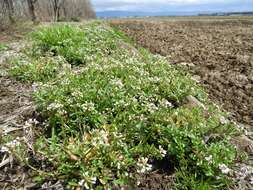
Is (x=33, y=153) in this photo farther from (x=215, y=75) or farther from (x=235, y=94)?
(x=215, y=75)

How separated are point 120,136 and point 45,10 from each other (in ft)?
48.2

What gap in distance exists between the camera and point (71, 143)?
2889 millimetres

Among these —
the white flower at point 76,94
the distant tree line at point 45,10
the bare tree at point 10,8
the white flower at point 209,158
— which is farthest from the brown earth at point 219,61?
the distant tree line at point 45,10

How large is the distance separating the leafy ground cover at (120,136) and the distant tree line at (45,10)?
6.76m

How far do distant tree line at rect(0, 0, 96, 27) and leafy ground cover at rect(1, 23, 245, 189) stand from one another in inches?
266

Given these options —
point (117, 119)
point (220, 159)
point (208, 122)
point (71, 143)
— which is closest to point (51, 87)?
point (117, 119)

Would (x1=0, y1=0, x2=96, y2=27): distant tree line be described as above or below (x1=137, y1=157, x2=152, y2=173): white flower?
below

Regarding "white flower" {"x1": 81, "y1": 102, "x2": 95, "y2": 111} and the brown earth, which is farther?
the brown earth

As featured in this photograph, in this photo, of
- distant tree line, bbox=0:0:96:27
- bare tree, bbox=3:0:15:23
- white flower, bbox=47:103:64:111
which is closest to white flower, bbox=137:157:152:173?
white flower, bbox=47:103:64:111

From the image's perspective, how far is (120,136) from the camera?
3.00 metres

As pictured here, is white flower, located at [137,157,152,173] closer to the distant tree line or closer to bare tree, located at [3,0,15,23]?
the distant tree line

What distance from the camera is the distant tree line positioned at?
11148 mm

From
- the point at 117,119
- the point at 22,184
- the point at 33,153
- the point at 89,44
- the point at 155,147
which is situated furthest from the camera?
the point at 89,44

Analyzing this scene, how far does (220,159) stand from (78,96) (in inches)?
54.9
